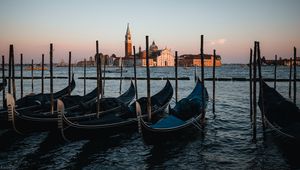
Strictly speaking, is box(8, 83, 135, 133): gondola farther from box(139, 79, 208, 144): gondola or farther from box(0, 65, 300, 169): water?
box(139, 79, 208, 144): gondola

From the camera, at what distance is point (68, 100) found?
14180 mm

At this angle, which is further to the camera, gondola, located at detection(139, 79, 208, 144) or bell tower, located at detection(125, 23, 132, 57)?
bell tower, located at detection(125, 23, 132, 57)

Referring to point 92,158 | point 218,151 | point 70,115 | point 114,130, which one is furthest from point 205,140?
point 70,115

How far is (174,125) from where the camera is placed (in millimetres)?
9742

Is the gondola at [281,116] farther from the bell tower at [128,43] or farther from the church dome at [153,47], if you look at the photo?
the church dome at [153,47]

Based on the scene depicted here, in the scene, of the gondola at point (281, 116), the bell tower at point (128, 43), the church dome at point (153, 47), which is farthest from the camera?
the church dome at point (153, 47)

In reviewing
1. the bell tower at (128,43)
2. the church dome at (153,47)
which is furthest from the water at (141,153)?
the church dome at (153,47)

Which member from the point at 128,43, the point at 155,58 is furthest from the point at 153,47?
the point at 128,43

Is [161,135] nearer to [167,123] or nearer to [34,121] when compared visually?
[167,123]

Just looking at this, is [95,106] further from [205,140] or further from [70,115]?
[205,140]

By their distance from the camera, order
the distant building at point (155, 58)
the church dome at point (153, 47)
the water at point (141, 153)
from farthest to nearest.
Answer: the church dome at point (153, 47) < the distant building at point (155, 58) < the water at point (141, 153)

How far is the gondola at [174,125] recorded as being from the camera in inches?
356

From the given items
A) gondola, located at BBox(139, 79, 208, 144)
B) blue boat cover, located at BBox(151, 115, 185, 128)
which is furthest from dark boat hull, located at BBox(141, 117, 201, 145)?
blue boat cover, located at BBox(151, 115, 185, 128)

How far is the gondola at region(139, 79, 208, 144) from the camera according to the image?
903 cm
